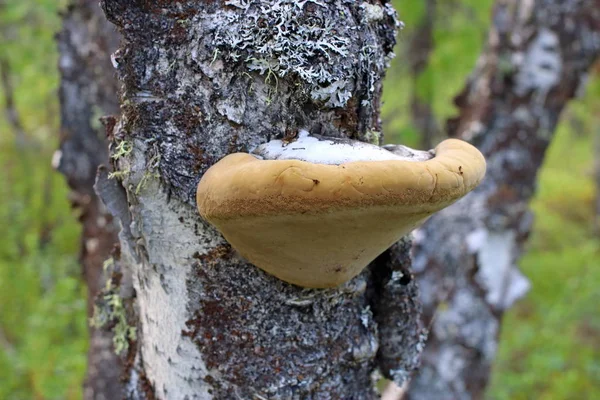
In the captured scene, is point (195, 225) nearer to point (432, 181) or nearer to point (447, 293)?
point (432, 181)

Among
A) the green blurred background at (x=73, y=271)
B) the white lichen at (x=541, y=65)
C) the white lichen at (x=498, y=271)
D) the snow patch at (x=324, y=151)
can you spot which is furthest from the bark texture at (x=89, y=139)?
the white lichen at (x=541, y=65)

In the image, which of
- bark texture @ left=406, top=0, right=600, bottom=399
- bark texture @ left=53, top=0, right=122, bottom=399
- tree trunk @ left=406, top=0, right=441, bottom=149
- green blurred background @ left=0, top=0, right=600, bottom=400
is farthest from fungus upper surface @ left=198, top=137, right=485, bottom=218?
tree trunk @ left=406, top=0, right=441, bottom=149

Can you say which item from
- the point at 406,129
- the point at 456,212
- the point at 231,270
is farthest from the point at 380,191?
the point at 406,129

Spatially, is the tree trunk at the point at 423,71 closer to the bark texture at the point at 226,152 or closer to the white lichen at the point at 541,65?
the white lichen at the point at 541,65

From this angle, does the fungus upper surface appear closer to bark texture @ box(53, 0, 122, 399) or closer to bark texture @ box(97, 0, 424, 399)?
bark texture @ box(97, 0, 424, 399)

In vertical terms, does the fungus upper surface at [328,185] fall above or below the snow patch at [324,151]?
below

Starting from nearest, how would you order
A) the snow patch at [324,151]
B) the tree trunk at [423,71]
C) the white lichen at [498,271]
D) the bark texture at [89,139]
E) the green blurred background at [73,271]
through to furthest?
the snow patch at [324,151], the bark texture at [89,139], the white lichen at [498,271], the green blurred background at [73,271], the tree trunk at [423,71]
